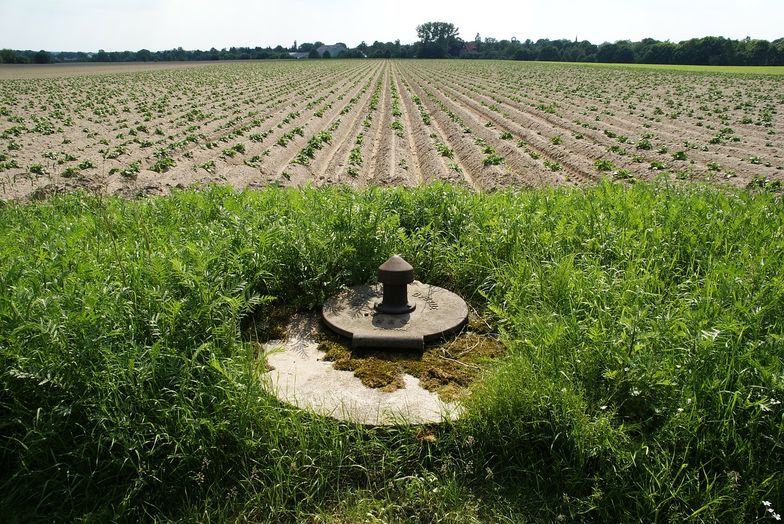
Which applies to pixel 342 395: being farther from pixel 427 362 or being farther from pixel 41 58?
pixel 41 58

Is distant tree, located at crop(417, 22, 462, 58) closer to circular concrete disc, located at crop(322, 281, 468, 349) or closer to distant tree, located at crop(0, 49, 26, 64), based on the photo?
distant tree, located at crop(0, 49, 26, 64)

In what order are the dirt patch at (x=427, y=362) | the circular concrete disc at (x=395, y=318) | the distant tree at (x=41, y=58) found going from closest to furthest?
the dirt patch at (x=427, y=362), the circular concrete disc at (x=395, y=318), the distant tree at (x=41, y=58)

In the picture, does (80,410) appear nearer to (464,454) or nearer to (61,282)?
(61,282)

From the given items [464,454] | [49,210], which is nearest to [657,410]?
[464,454]

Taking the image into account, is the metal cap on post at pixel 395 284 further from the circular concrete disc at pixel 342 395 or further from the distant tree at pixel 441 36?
the distant tree at pixel 441 36

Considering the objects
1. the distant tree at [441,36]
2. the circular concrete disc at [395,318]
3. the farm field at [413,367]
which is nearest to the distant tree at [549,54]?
the distant tree at [441,36]

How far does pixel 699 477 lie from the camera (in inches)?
92.1

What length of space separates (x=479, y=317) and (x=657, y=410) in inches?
62.4

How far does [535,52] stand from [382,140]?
102845 mm

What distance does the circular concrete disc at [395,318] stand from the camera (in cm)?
340

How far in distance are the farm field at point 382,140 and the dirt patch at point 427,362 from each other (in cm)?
373

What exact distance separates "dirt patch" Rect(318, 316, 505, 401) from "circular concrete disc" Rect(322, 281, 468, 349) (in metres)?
0.07

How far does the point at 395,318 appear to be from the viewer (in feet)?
12.0

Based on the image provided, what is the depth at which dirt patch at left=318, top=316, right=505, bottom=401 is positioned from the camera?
3088 millimetres
